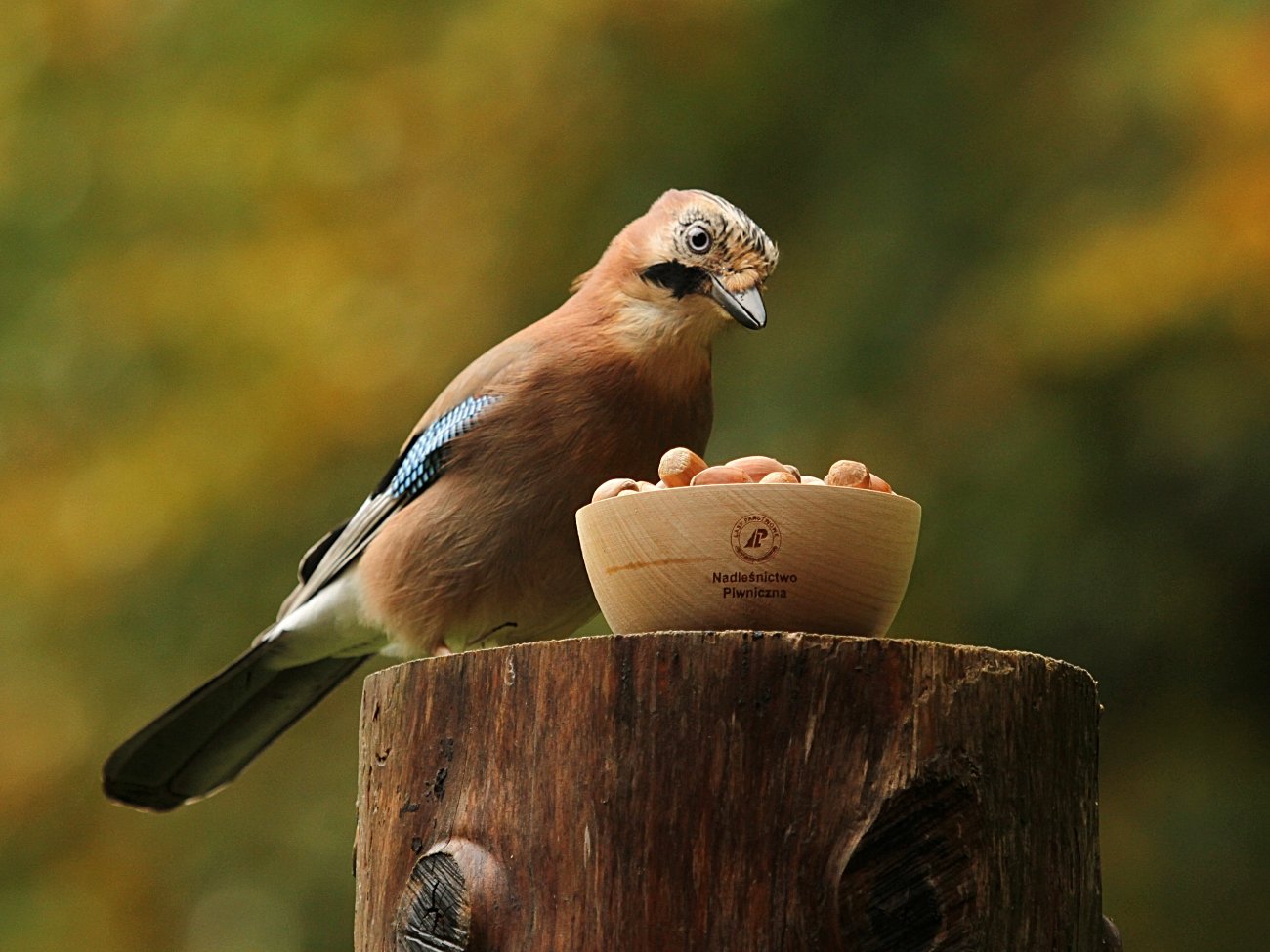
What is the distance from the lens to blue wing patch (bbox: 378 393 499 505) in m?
2.98

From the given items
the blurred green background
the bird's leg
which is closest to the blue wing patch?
the bird's leg

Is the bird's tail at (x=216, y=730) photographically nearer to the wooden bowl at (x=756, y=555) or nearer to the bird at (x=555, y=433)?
the bird at (x=555, y=433)

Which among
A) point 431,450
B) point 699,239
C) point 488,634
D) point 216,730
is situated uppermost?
point 699,239

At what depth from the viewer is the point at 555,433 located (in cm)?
286

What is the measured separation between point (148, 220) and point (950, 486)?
300 centimetres

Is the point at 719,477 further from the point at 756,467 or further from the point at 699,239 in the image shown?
the point at 699,239

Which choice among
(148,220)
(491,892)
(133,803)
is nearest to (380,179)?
(148,220)

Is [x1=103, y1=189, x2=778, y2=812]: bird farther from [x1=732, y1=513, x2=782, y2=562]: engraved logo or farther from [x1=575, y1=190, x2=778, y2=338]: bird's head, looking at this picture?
[x1=732, y1=513, x2=782, y2=562]: engraved logo

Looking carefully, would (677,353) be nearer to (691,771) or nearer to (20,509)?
(691,771)

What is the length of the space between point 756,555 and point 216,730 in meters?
1.93

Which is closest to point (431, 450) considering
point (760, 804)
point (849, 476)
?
point (849, 476)

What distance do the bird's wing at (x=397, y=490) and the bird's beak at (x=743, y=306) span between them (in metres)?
0.48

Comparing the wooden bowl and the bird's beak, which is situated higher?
the bird's beak

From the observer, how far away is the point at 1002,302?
181 inches
